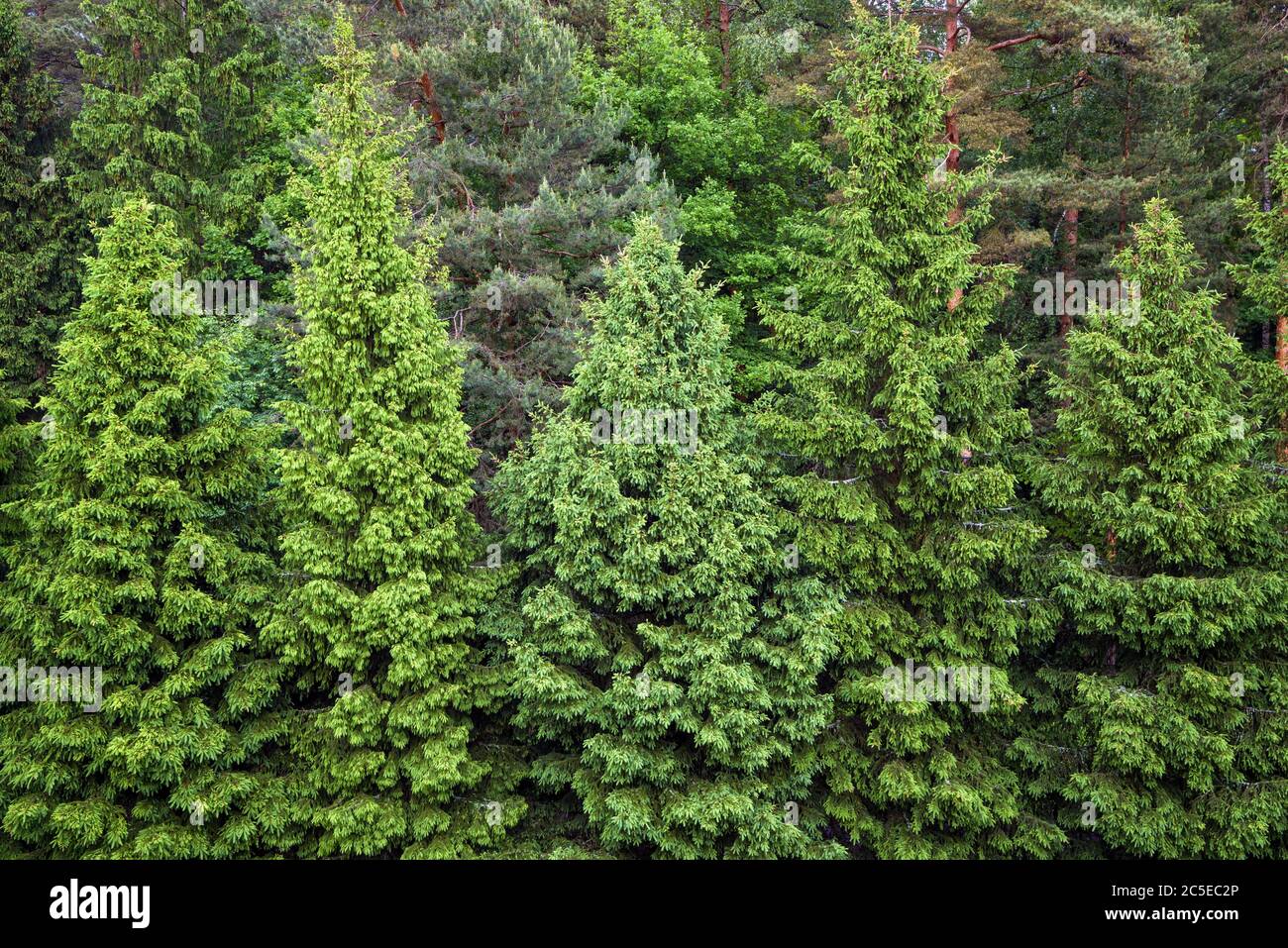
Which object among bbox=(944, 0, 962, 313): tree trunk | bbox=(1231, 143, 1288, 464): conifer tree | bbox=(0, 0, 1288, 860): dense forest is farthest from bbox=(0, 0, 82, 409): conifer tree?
bbox=(1231, 143, 1288, 464): conifer tree

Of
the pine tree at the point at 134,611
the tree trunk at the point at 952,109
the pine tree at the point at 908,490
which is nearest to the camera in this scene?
the pine tree at the point at 134,611

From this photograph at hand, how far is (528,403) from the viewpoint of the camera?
17859 mm

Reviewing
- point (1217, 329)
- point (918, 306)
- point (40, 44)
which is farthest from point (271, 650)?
point (40, 44)

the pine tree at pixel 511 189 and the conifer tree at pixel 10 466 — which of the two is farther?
the pine tree at pixel 511 189

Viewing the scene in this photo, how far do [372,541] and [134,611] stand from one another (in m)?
3.28

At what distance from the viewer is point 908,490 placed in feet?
48.1

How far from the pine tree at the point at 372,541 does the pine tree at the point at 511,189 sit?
3.99m
